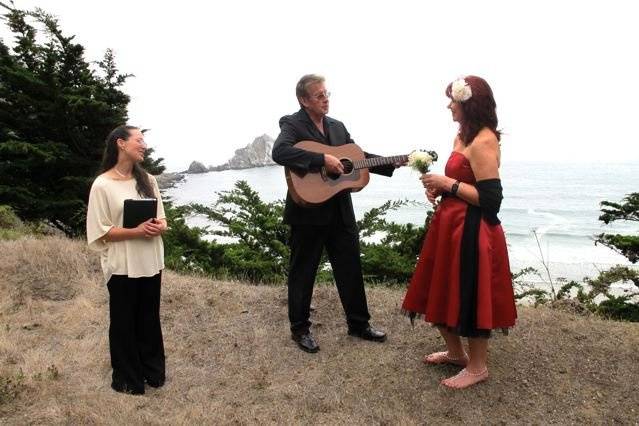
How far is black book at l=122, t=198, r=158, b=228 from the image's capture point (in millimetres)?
3193

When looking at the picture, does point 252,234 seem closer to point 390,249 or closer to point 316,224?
point 390,249

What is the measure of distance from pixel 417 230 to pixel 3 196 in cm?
705

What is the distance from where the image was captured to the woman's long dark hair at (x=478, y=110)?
2.93 meters

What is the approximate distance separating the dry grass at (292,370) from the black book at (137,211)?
116 centimetres

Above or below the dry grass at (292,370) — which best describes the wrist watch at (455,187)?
above

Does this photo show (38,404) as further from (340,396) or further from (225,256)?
(225,256)

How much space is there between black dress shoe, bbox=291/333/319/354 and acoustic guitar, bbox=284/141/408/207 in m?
1.17

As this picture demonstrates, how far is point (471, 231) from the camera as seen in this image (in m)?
3.00

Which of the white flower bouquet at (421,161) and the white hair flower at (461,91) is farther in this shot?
the white flower bouquet at (421,161)

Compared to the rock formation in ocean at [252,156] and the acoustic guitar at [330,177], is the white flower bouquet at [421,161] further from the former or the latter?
the rock formation in ocean at [252,156]

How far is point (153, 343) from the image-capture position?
3.64 m

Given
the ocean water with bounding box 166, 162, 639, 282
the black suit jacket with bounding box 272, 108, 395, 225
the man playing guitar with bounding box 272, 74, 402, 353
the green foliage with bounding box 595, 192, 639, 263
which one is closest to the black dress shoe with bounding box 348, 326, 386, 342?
the man playing guitar with bounding box 272, 74, 402, 353

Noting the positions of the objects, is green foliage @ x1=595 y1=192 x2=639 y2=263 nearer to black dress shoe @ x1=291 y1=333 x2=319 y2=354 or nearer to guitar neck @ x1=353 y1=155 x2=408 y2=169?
guitar neck @ x1=353 y1=155 x2=408 y2=169

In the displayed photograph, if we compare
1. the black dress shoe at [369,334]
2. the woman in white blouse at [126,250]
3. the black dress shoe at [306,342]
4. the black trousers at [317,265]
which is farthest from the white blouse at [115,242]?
the black dress shoe at [369,334]
